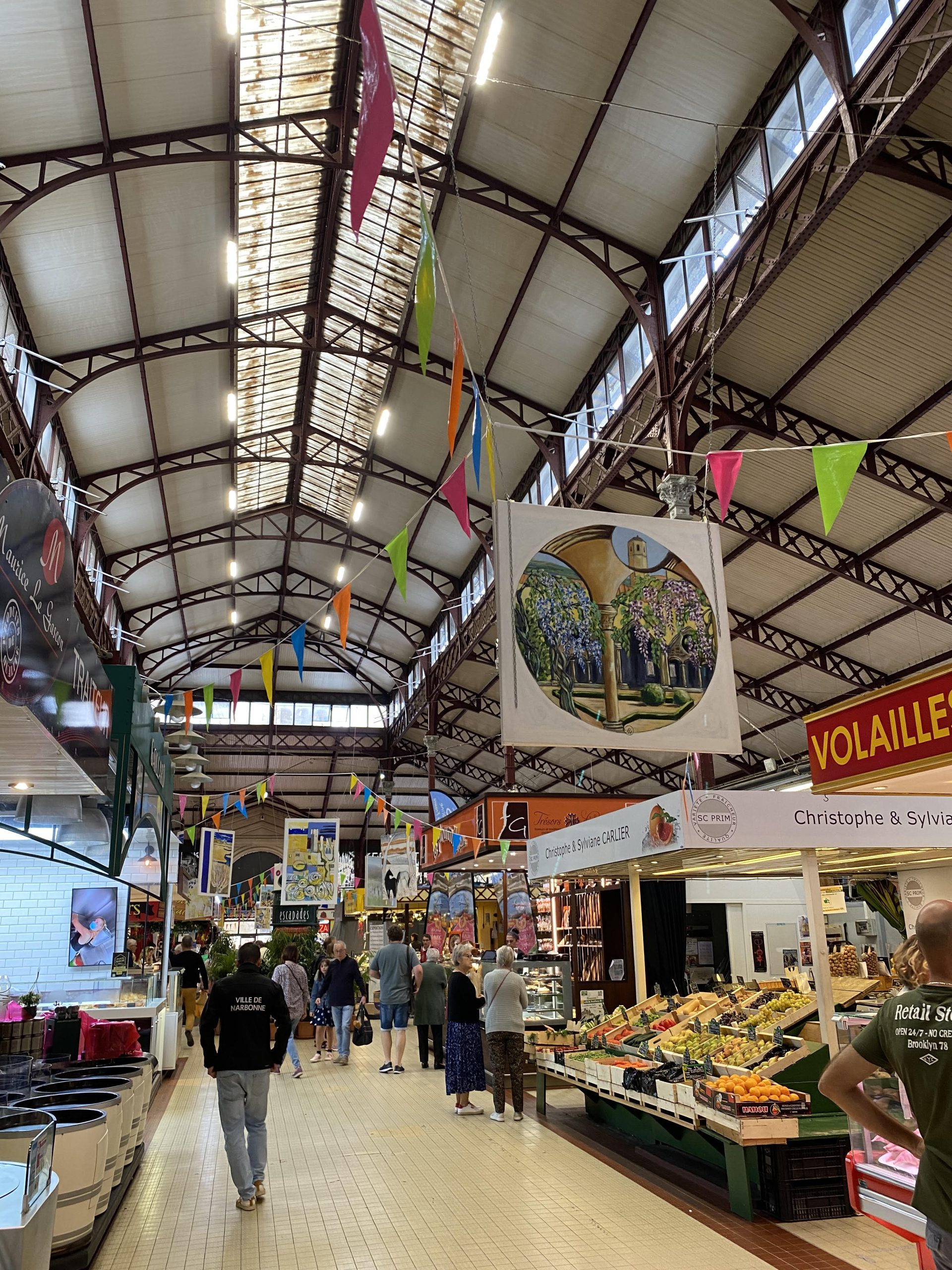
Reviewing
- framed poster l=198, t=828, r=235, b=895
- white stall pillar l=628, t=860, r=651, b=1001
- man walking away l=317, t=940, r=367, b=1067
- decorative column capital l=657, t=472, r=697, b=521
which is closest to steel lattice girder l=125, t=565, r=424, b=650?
framed poster l=198, t=828, r=235, b=895

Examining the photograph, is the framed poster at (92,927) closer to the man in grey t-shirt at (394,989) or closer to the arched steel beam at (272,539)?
the man in grey t-shirt at (394,989)

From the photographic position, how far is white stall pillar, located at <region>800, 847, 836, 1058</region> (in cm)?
582

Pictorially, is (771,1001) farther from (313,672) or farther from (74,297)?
(313,672)

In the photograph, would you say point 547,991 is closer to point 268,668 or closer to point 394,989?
point 394,989

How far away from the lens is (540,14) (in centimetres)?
877

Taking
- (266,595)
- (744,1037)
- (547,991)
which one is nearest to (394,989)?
(547,991)

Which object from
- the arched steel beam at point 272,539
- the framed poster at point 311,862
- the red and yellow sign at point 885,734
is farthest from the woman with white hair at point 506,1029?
the arched steel beam at point 272,539

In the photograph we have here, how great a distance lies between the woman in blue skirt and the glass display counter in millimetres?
1210

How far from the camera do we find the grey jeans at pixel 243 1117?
17.8 feet

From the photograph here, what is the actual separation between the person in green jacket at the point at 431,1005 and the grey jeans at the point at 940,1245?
915 cm

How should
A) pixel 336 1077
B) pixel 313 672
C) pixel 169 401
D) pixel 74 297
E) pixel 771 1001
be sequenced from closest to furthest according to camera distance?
pixel 771 1001
pixel 336 1077
pixel 74 297
pixel 169 401
pixel 313 672

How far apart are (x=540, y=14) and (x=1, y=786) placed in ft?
27.4

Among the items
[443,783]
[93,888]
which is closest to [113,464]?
[93,888]

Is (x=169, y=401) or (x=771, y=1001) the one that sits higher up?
(x=169, y=401)
